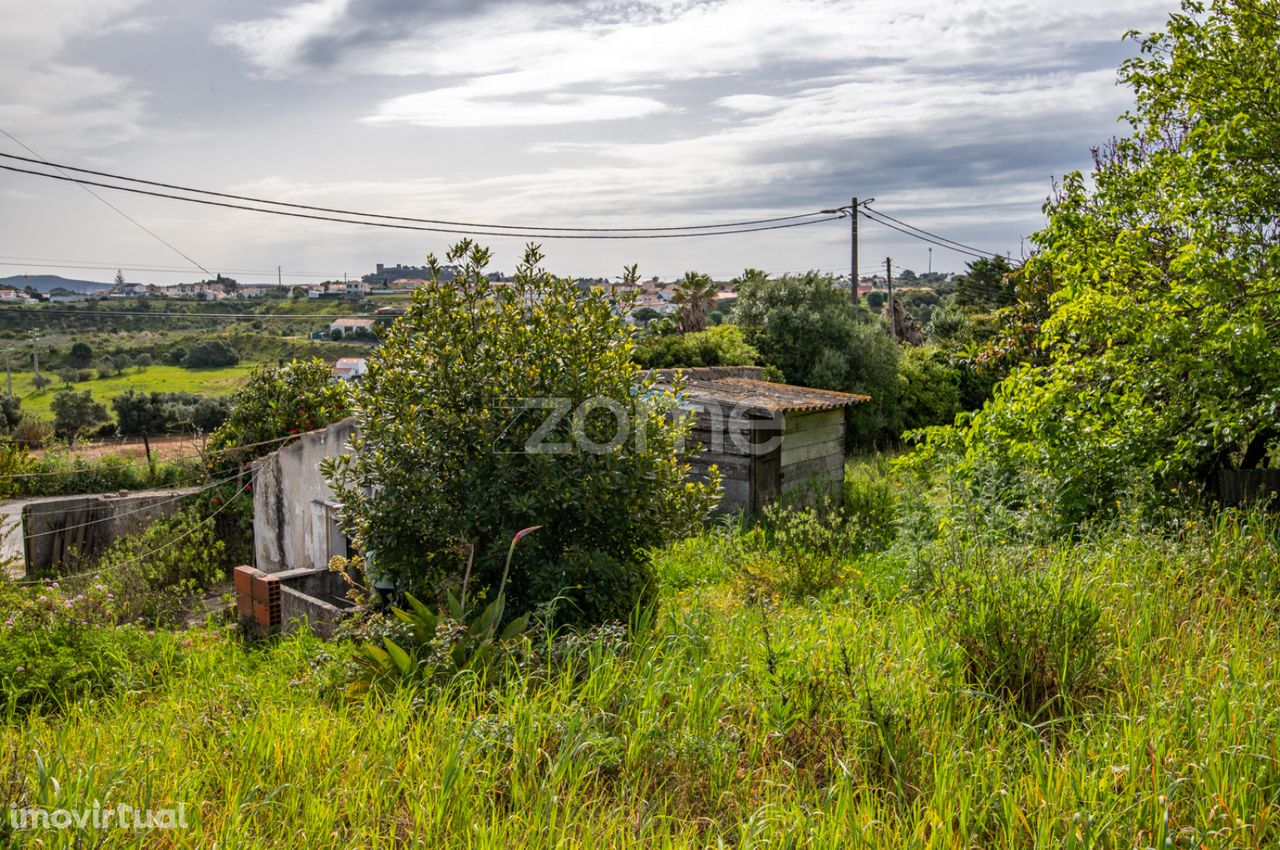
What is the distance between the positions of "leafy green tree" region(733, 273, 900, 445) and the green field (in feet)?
94.7

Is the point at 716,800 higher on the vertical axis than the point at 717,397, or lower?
lower

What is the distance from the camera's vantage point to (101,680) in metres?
6.10

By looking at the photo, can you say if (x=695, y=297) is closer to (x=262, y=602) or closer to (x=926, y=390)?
(x=926, y=390)

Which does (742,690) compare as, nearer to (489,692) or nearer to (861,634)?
(861,634)

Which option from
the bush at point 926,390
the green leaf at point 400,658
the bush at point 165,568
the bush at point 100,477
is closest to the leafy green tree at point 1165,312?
the green leaf at point 400,658

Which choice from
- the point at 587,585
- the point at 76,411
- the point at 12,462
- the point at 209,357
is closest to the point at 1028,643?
the point at 587,585

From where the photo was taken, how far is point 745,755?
11.6 ft

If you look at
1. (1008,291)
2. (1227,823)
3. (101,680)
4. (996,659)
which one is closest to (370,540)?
(101,680)

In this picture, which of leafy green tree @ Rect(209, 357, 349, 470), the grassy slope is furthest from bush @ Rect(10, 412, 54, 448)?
the grassy slope

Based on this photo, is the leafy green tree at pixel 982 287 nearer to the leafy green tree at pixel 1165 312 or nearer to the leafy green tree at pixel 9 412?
the leafy green tree at pixel 1165 312

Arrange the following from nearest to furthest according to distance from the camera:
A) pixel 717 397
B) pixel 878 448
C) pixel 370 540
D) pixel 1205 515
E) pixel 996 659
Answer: pixel 996 659 < pixel 370 540 < pixel 1205 515 < pixel 717 397 < pixel 878 448

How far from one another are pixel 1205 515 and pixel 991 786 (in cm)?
485

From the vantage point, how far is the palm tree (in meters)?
29.2

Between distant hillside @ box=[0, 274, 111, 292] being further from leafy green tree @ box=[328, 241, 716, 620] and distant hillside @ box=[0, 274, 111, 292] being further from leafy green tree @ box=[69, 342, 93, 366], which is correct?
leafy green tree @ box=[328, 241, 716, 620]
